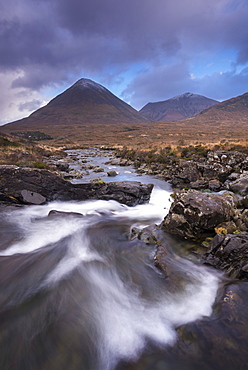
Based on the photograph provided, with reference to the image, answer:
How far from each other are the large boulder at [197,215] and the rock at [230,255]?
114cm

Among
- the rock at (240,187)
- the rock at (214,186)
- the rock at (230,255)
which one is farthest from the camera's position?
the rock at (214,186)

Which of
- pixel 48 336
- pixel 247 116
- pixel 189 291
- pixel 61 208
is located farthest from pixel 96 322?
pixel 247 116

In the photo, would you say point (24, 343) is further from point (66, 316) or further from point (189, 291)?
point (189, 291)

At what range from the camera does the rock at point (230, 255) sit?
16.2 ft

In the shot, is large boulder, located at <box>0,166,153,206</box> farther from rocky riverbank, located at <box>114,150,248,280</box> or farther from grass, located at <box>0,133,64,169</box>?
grass, located at <box>0,133,64,169</box>

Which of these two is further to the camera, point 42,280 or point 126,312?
point 42,280

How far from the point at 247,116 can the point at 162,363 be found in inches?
8366

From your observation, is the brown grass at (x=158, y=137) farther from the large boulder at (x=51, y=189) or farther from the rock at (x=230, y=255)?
the rock at (x=230, y=255)

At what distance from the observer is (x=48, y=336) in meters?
3.73

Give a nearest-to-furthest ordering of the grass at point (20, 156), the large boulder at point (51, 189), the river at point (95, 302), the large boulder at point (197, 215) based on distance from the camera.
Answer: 1. the river at point (95, 302)
2. the large boulder at point (197, 215)
3. the large boulder at point (51, 189)
4. the grass at point (20, 156)

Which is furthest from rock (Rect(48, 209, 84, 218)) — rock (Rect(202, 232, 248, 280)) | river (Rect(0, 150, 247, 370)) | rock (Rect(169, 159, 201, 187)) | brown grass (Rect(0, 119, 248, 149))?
brown grass (Rect(0, 119, 248, 149))

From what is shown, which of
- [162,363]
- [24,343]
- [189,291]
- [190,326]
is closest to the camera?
[162,363]

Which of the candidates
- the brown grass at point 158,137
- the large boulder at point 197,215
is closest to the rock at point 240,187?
the large boulder at point 197,215

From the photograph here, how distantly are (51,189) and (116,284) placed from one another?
Result: 24.2 ft
